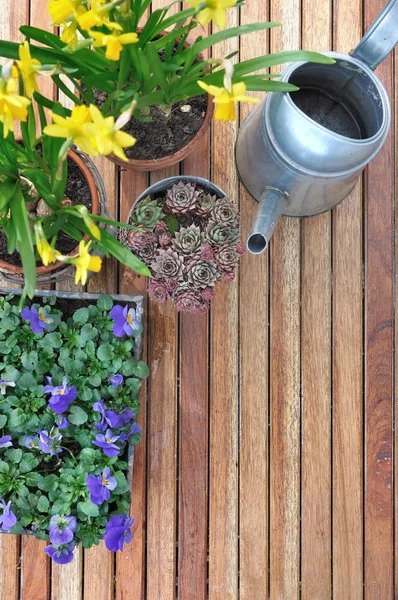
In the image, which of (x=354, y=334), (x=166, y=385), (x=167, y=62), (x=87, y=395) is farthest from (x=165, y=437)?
(x=167, y=62)

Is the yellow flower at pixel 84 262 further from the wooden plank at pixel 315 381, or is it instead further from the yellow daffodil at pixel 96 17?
the wooden plank at pixel 315 381

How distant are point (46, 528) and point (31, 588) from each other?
0.91 feet

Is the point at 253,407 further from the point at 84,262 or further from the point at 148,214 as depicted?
the point at 84,262

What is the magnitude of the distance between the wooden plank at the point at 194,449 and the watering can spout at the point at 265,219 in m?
0.25

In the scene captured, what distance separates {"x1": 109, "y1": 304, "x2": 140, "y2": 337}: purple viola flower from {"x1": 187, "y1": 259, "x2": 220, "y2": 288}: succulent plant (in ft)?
0.46

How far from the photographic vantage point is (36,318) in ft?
3.49

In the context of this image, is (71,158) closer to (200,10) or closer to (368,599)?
(200,10)

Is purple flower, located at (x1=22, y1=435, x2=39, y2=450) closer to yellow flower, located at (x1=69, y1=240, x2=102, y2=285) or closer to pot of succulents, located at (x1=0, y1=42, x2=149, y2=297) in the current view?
pot of succulents, located at (x1=0, y1=42, x2=149, y2=297)

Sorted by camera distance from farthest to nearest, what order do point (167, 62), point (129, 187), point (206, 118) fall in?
1. point (129, 187)
2. point (206, 118)
3. point (167, 62)

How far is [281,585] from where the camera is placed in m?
1.26

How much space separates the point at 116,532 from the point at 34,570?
13.2 inches

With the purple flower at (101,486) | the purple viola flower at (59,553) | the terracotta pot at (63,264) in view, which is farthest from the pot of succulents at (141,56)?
the purple viola flower at (59,553)

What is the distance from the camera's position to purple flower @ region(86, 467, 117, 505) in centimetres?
101

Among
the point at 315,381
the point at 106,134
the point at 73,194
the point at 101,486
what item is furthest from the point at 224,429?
the point at 106,134
